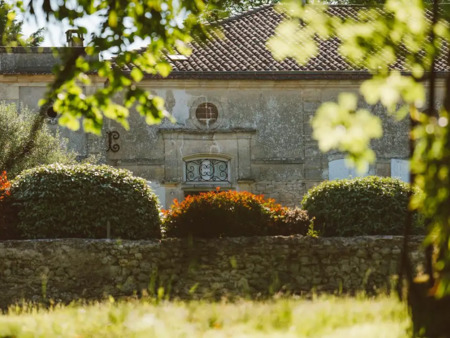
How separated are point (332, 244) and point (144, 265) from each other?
320cm

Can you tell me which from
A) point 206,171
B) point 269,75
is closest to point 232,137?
point 206,171

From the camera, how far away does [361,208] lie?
48.5 ft

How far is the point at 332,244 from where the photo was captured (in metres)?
13.9

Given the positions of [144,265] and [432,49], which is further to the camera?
[144,265]

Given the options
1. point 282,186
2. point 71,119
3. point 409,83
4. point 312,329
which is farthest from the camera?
point 282,186

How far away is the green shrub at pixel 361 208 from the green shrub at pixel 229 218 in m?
0.42

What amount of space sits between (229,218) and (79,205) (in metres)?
2.60

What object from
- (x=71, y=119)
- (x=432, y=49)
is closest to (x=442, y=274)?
(x=432, y=49)

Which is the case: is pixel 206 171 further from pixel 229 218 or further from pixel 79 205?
pixel 79 205

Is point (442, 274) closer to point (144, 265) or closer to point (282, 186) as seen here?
point (144, 265)

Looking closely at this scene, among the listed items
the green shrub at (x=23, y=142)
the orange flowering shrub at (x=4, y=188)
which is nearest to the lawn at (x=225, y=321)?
the orange flowering shrub at (x=4, y=188)

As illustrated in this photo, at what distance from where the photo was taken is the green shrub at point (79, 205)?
14000mm

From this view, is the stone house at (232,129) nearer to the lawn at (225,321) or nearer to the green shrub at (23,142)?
the green shrub at (23,142)

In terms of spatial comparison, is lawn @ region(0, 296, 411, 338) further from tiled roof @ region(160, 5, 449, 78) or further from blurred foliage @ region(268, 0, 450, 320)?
tiled roof @ region(160, 5, 449, 78)
